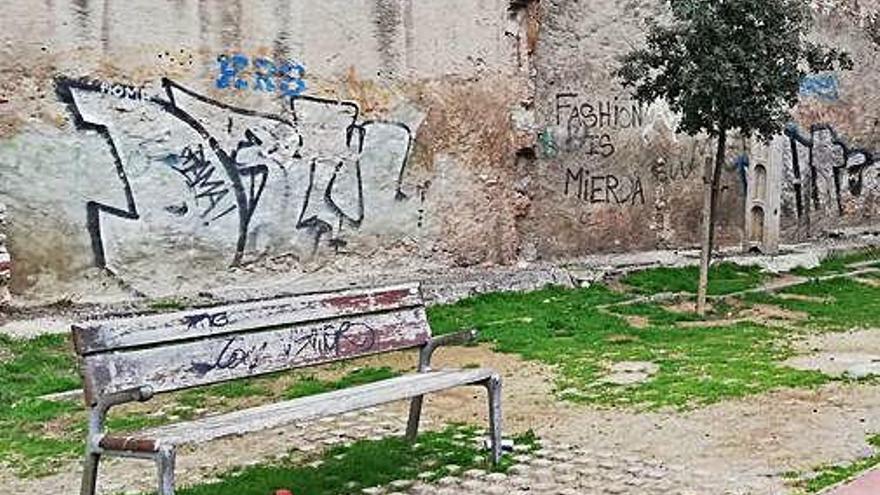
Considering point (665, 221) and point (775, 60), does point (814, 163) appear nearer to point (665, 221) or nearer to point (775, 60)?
point (665, 221)

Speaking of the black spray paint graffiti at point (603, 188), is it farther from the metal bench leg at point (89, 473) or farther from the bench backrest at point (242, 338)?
the metal bench leg at point (89, 473)

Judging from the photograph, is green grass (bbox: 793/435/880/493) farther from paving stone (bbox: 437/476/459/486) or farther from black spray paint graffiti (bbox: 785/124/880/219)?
black spray paint graffiti (bbox: 785/124/880/219)

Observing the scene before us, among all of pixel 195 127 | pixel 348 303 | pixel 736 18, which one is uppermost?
pixel 736 18

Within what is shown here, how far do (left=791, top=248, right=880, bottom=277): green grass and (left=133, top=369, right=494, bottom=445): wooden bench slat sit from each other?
10269 millimetres

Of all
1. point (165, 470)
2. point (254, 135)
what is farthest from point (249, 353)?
point (254, 135)

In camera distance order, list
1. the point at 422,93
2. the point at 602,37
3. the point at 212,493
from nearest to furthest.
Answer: the point at 212,493, the point at 422,93, the point at 602,37

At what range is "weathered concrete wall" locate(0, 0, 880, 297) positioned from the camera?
11.1 m

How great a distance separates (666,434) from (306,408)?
2.49m

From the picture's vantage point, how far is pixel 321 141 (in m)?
13.0

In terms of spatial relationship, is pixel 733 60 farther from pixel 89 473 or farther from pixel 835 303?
pixel 89 473

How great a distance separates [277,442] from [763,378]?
146 inches

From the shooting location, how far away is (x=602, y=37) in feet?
52.1

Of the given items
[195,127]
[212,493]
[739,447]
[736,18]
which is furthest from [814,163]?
[212,493]

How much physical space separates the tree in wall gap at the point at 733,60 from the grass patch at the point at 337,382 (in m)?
4.53
